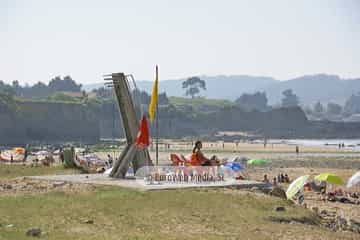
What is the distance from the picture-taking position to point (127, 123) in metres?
28.0

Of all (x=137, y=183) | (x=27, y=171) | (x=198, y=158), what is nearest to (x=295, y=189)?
(x=198, y=158)

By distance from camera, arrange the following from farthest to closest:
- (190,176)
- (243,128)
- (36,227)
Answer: (243,128) < (190,176) < (36,227)

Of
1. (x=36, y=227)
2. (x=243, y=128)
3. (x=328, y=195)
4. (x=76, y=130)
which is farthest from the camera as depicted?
(x=243, y=128)

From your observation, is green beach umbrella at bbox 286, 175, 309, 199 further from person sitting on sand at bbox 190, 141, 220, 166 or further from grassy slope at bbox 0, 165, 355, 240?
grassy slope at bbox 0, 165, 355, 240

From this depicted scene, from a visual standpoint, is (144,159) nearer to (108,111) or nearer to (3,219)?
(3,219)

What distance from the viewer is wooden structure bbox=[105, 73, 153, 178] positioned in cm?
2794

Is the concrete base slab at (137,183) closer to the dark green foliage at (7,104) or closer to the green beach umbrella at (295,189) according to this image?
the green beach umbrella at (295,189)

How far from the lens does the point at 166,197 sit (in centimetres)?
2188

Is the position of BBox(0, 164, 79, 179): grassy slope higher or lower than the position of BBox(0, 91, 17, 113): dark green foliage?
lower

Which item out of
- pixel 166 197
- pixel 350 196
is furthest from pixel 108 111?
pixel 166 197

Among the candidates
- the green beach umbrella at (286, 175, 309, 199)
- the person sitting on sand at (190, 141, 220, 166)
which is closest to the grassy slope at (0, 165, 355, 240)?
the person sitting on sand at (190, 141, 220, 166)

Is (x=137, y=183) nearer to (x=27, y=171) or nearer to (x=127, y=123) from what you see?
(x=127, y=123)

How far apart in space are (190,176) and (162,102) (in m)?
146

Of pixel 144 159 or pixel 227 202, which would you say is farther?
pixel 144 159
